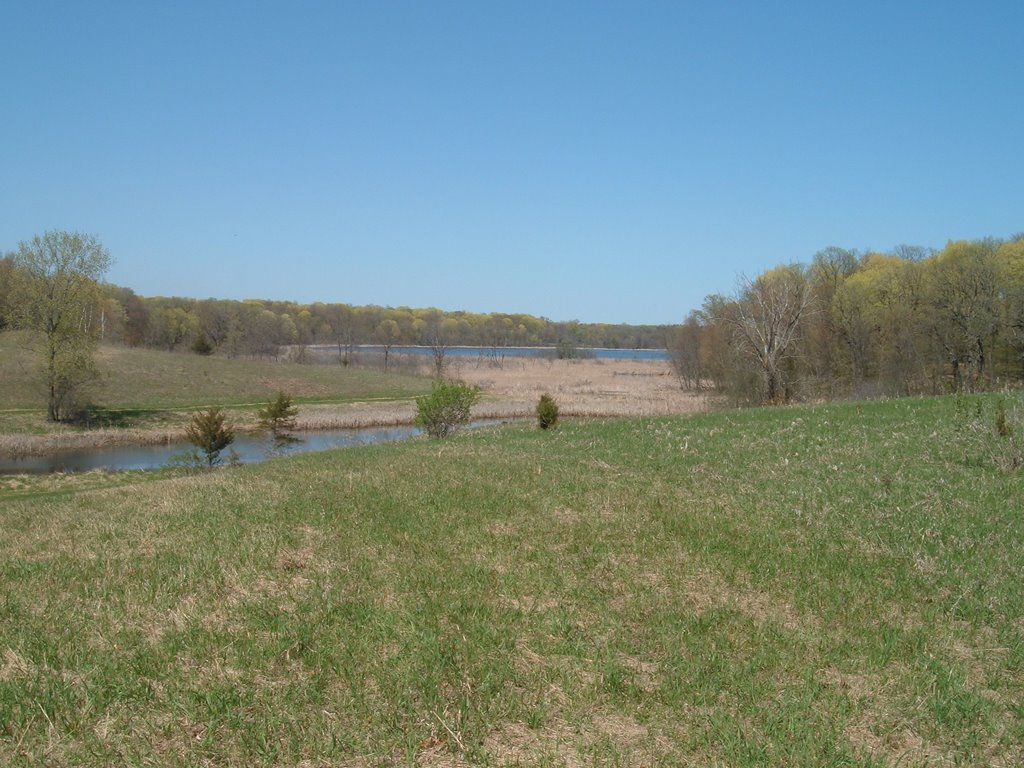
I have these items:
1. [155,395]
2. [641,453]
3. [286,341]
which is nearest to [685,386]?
[155,395]

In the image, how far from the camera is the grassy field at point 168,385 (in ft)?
130

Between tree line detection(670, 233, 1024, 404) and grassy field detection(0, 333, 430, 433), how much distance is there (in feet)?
89.4

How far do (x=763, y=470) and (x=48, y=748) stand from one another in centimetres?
973

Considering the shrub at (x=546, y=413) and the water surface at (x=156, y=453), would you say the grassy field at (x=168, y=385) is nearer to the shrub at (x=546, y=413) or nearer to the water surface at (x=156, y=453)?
the water surface at (x=156, y=453)

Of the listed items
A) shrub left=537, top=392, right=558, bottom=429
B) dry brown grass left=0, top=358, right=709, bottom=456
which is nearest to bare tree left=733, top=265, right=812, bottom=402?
dry brown grass left=0, top=358, right=709, bottom=456

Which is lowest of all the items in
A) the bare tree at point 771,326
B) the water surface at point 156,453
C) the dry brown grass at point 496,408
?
the water surface at point 156,453

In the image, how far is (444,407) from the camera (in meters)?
22.2

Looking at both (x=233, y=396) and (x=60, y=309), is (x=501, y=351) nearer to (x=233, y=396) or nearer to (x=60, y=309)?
(x=233, y=396)

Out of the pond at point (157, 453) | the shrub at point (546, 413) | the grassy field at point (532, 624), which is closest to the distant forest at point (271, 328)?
the pond at point (157, 453)

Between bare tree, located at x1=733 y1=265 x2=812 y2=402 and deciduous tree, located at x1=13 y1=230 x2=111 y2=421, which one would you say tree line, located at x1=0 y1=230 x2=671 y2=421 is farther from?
bare tree, located at x1=733 y1=265 x2=812 y2=402

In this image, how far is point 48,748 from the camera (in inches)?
157

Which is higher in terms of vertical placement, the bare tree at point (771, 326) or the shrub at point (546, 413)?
the bare tree at point (771, 326)

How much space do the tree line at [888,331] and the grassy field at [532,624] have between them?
21840 mm

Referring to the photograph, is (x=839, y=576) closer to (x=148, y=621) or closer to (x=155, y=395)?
→ (x=148, y=621)
